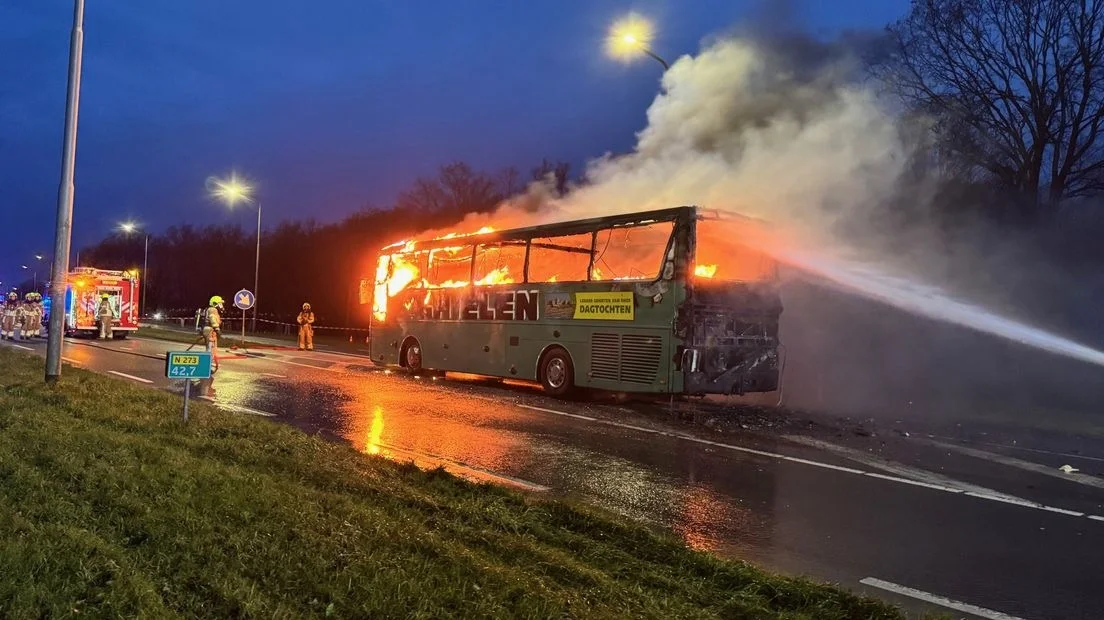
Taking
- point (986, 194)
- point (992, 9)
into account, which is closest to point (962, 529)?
point (986, 194)

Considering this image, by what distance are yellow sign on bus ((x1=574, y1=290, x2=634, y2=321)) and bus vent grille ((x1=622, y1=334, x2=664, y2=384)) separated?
421 mm

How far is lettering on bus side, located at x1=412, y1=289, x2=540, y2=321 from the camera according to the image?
47.3 ft

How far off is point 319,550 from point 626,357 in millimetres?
8734

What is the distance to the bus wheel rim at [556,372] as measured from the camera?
13.6 metres

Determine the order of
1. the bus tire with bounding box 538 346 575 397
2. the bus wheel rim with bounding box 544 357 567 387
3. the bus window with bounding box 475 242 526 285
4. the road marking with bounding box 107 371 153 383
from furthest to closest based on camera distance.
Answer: the bus window with bounding box 475 242 526 285 → the road marking with bounding box 107 371 153 383 → the bus wheel rim with bounding box 544 357 567 387 → the bus tire with bounding box 538 346 575 397

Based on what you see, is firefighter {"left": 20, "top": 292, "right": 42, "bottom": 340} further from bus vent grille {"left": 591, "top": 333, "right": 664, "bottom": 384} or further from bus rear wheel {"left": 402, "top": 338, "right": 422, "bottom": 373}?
bus vent grille {"left": 591, "top": 333, "right": 664, "bottom": 384}

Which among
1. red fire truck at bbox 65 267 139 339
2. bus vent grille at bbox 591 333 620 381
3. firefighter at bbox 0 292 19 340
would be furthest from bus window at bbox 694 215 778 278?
firefighter at bbox 0 292 19 340

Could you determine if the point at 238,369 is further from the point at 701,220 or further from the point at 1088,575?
the point at 1088,575

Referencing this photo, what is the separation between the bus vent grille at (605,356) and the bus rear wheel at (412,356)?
5.93m

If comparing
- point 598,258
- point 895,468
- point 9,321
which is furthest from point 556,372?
point 9,321

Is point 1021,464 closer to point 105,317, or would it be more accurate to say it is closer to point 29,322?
point 105,317

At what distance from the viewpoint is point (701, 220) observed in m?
11.8

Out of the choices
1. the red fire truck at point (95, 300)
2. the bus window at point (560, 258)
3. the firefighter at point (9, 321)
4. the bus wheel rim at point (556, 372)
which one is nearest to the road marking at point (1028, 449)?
the bus wheel rim at point (556, 372)

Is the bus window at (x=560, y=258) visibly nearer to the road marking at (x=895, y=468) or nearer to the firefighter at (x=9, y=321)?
the road marking at (x=895, y=468)
